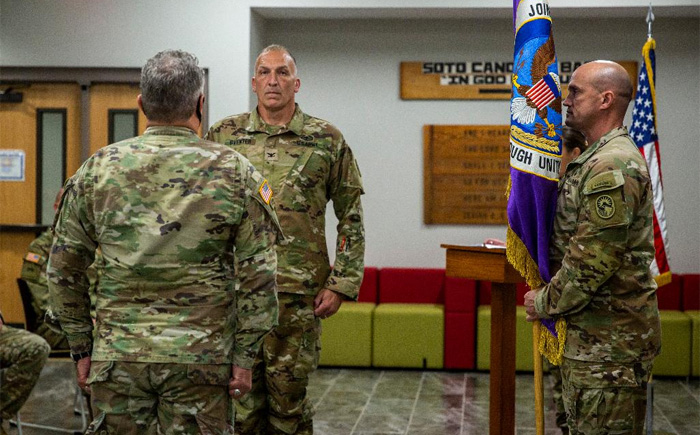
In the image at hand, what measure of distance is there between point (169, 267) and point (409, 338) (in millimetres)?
4585

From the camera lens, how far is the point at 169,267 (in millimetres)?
2150

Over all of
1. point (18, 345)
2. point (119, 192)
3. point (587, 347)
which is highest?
point (119, 192)

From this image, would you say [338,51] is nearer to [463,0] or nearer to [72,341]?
[463,0]

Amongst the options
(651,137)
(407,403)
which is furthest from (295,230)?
(651,137)

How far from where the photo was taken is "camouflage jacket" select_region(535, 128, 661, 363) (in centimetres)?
255

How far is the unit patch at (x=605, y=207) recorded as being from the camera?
2.54m

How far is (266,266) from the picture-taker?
2.25m

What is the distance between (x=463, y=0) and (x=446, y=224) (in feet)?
6.20

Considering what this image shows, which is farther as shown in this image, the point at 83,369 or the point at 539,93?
the point at 539,93

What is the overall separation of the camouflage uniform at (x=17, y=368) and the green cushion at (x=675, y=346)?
4.49 metres

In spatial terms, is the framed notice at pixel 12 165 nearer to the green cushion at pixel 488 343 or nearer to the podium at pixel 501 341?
the green cushion at pixel 488 343

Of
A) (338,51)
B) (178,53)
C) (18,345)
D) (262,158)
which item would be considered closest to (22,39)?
(338,51)

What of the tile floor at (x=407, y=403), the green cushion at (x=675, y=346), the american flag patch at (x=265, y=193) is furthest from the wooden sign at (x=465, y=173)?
the american flag patch at (x=265, y=193)

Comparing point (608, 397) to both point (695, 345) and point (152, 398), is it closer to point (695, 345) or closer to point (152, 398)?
point (152, 398)
